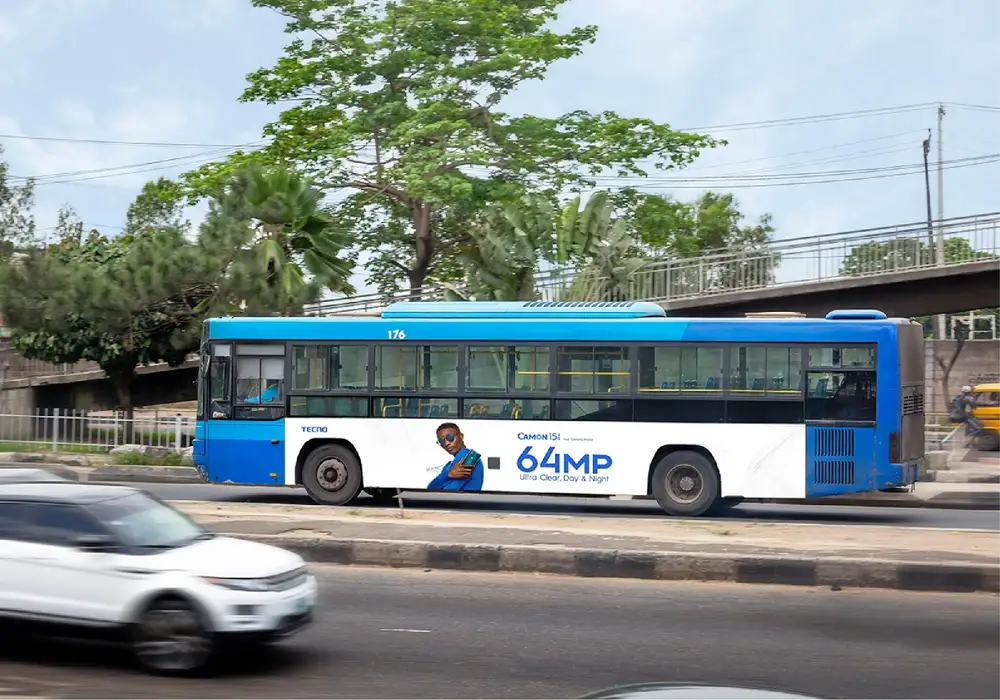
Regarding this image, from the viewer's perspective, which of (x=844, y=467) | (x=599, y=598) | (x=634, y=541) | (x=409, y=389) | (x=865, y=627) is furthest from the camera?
(x=409, y=389)

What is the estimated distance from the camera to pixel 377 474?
1781 centimetres

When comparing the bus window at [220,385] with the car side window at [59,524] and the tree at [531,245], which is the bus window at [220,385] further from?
the tree at [531,245]

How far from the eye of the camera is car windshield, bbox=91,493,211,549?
8.14 metres

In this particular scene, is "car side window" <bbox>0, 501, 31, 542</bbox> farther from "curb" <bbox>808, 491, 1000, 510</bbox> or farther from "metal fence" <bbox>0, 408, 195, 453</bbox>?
"metal fence" <bbox>0, 408, 195, 453</bbox>

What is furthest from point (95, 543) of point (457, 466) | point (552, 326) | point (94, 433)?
point (94, 433)

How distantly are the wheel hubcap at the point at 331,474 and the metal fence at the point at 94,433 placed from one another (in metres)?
8.20

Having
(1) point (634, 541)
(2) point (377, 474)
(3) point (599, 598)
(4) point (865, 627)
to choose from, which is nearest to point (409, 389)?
(2) point (377, 474)

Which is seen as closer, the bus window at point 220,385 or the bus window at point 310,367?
the bus window at point 310,367

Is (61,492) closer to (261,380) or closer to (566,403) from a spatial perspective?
(566,403)

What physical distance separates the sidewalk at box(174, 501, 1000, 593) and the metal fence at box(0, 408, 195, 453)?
11070 mm

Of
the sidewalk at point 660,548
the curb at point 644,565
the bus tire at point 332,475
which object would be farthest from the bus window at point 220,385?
the curb at point 644,565

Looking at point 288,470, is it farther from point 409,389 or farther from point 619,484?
point 619,484

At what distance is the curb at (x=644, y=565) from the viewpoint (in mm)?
10938

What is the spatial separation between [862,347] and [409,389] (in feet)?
22.1
